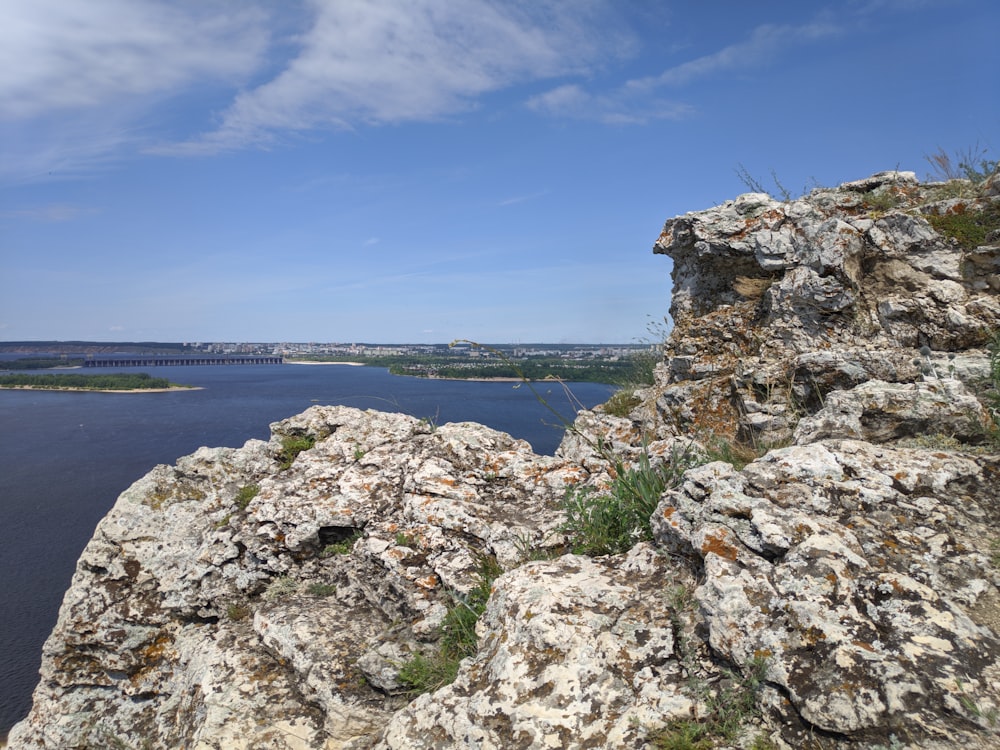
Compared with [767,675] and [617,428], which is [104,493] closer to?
[617,428]

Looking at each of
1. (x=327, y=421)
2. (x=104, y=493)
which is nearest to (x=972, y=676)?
(x=327, y=421)

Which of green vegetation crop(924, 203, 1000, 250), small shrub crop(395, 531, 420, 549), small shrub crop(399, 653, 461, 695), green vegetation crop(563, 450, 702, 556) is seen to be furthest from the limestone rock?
green vegetation crop(924, 203, 1000, 250)

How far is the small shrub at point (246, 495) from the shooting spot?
239 inches

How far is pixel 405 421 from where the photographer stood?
6789 mm

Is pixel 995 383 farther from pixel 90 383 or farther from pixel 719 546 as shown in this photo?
pixel 90 383

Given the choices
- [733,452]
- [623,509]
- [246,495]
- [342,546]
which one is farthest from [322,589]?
[733,452]

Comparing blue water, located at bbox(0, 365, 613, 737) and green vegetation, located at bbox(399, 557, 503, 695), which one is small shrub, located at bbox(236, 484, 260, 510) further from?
green vegetation, located at bbox(399, 557, 503, 695)

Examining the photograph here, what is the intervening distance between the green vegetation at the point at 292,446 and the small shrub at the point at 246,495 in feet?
1.75

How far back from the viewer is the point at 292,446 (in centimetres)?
686

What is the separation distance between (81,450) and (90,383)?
270ft

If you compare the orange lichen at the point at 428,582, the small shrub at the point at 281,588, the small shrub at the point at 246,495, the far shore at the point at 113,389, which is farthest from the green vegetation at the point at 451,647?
the far shore at the point at 113,389

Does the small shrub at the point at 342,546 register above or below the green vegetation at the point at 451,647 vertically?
above

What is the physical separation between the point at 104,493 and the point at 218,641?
4520cm

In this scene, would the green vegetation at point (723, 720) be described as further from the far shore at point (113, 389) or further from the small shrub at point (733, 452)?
the far shore at point (113, 389)
